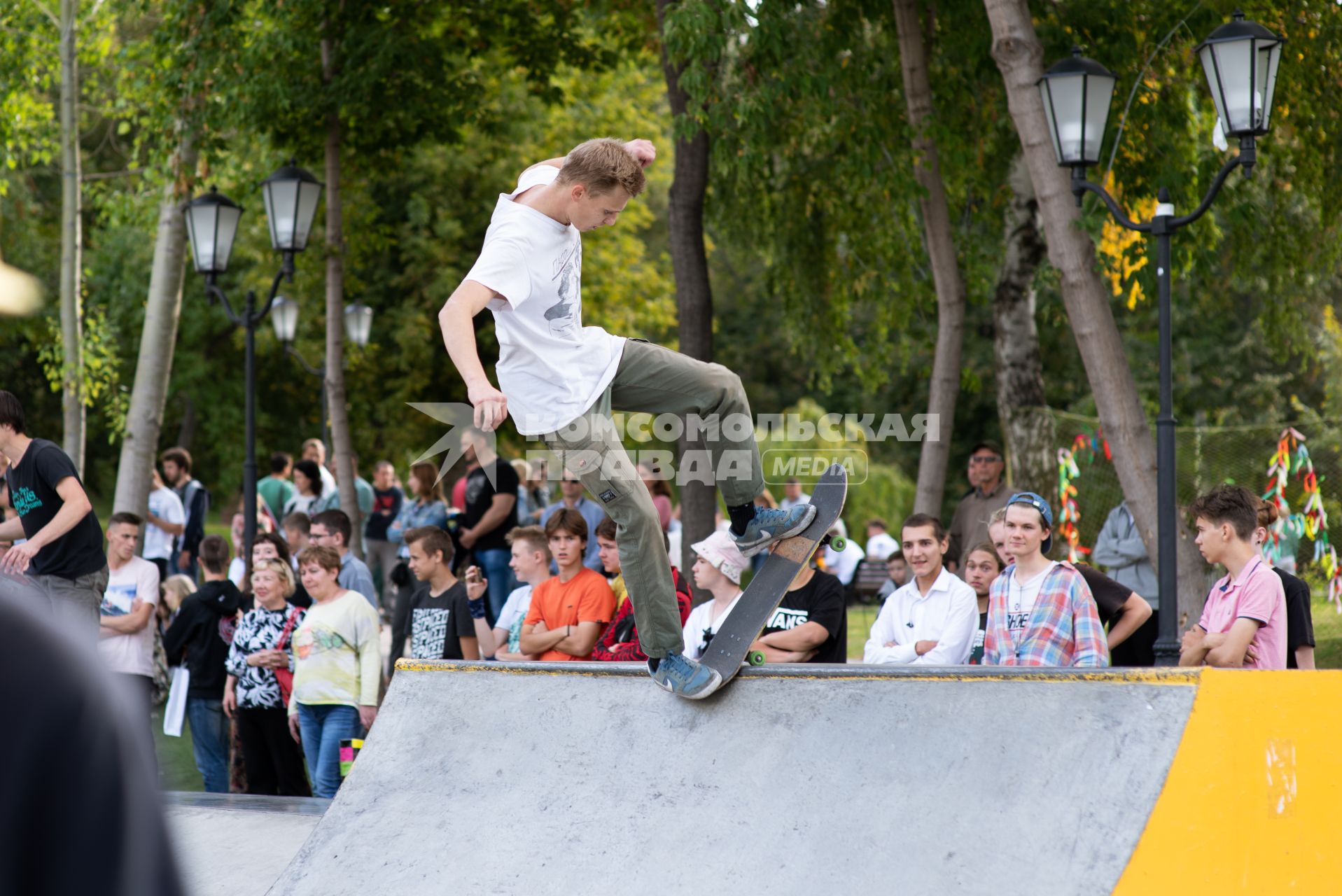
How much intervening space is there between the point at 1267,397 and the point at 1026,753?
26.2 meters

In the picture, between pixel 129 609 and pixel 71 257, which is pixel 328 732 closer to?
pixel 129 609

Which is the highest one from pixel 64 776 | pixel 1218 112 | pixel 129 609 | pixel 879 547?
pixel 1218 112

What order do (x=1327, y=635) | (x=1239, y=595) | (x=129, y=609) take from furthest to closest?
(x=1327, y=635), (x=129, y=609), (x=1239, y=595)

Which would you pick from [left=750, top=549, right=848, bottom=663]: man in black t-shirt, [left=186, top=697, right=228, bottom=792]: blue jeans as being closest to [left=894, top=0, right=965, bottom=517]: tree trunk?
[left=750, top=549, right=848, bottom=663]: man in black t-shirt

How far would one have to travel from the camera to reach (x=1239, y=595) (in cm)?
485

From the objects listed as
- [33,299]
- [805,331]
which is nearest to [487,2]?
[805,331]

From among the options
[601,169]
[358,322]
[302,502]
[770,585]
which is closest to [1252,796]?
[770,585]

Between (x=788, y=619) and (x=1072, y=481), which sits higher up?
(x=1072, y=481)

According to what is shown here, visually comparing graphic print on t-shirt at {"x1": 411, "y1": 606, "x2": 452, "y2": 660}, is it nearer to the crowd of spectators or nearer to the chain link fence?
the crowd of spectators

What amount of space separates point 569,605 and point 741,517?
6.57 feet

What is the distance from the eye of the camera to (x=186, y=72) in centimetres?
1102

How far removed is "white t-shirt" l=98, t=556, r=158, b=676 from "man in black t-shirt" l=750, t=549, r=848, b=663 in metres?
4.00

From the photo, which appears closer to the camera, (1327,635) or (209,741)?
(209,741)

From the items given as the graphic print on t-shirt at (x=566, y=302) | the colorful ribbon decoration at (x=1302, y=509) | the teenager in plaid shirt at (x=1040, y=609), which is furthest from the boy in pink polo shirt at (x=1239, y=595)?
the colorful ribbon decoration at (x=1302, y=509)
